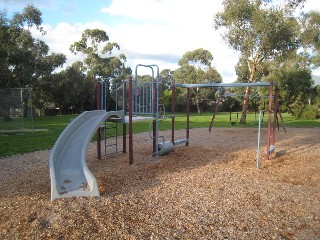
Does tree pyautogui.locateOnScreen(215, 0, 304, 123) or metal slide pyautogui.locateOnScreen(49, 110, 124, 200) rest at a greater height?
tree pyautogui.locateOnScreen(215, 0, 304, 123)

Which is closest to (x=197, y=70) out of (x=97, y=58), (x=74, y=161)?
(x=97, y=58)

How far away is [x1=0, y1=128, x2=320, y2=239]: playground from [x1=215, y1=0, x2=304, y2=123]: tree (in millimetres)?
11558

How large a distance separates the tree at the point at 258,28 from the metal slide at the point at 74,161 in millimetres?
12516

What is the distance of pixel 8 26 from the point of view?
22.8 meters

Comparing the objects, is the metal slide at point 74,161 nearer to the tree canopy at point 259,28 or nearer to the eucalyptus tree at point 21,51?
the tree canopy at point 259,28

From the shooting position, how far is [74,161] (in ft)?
18.6

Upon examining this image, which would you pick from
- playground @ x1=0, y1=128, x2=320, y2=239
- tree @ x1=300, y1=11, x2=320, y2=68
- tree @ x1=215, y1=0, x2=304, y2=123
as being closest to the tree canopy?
tree @ x1=215, y1=0, x2=304, y2=123

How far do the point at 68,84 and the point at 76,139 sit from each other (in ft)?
98.5

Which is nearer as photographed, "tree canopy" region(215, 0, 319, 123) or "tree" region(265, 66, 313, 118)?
"tree canopy" region(215, 0, 319, 123)

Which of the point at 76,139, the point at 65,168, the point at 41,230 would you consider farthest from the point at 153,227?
the point at 76,139

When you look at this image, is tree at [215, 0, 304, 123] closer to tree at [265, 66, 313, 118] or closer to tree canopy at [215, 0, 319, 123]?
tree canopy at [215, 0, 319, 123]

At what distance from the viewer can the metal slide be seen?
15.6 feet

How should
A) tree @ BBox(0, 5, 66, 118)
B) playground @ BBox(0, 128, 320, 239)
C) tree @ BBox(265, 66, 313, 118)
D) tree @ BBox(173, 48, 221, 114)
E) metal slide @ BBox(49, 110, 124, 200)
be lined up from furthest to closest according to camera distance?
tree @ BBox(173, 48, 221, 114) → tree @ BBox(265, 66, 313, 118) → tree @ BBox(0, 5, 66, 118) → metal slide @ BBox(49, 110, 124, 200) → playground @ BBox(0, 128, 320, 239)

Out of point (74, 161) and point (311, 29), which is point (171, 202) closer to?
point (74, 161)
